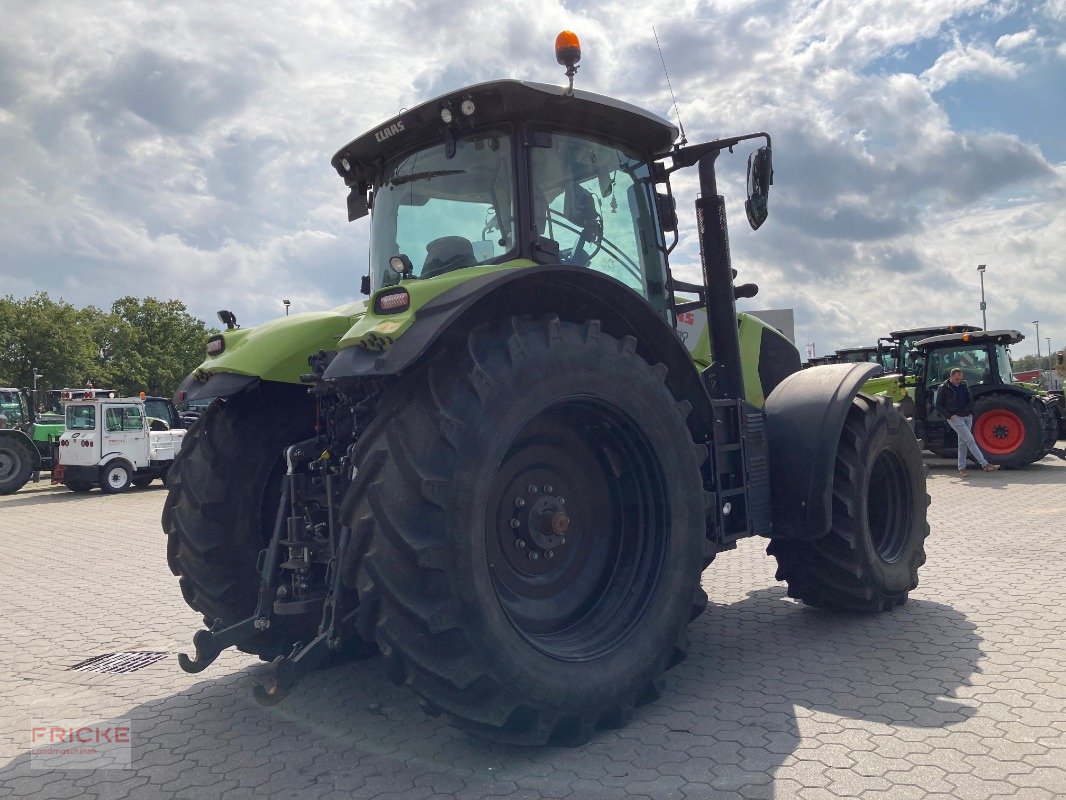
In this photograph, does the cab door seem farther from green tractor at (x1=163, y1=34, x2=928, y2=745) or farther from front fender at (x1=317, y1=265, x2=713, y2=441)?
front fender at (x1=317, y1=265, x2=713, y2=441)

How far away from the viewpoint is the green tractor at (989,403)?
43.8ft

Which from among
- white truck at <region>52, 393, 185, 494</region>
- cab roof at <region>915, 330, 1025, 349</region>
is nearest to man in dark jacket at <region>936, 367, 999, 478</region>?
cab roof at <region>915, 330, 1025, 349</region>

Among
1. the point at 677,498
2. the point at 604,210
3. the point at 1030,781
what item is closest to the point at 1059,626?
the point at 1030,781

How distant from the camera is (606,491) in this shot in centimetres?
366

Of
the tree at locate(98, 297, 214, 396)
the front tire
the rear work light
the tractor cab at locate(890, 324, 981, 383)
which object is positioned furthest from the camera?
the tree at locate(98, 297, 214, 396)

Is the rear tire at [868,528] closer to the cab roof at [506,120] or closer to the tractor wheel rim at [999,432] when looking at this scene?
the cab roof at [506,120]

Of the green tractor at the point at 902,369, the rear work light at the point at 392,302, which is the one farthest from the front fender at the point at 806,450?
the green tractor at the point at 902,369

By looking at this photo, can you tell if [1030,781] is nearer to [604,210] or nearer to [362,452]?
[362,452]

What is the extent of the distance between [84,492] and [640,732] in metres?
17.3

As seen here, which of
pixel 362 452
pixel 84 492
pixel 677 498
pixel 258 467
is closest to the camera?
pixel 362 452

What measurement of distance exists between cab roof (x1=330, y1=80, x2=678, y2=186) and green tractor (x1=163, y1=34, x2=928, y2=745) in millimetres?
12

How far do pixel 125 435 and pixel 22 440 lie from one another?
2512 mm

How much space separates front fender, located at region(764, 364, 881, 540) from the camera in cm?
425

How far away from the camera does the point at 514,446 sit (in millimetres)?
3320
